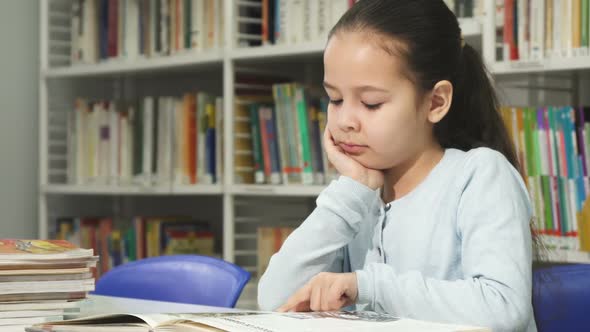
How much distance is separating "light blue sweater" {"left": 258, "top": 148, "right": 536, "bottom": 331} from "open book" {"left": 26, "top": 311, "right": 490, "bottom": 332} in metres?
0.17

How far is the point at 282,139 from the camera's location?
2961 millimetres

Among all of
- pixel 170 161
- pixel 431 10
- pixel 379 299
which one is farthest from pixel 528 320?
pixel 170 161

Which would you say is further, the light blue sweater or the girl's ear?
the girl's ear

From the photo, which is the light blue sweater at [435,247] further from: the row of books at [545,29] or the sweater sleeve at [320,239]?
the row of books at [545,29]

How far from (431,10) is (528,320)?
48cm

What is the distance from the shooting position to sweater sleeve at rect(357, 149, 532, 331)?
1.16 meters

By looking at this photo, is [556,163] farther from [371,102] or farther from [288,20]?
[371,102]

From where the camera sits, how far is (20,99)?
12.3ft

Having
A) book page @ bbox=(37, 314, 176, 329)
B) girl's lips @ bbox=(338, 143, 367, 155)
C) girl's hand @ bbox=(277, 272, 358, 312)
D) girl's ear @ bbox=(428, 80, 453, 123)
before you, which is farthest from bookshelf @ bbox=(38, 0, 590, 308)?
book page @ bbox=(37, 314, 176, 329)

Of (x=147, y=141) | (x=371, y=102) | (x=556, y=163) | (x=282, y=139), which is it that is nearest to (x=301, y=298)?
(x=371, y=102)

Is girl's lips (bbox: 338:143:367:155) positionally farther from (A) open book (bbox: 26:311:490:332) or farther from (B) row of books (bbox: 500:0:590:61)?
(B) row of books (bbox: 500:0:590:61)

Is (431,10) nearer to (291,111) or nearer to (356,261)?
(356,261)

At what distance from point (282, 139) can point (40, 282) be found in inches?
69.4

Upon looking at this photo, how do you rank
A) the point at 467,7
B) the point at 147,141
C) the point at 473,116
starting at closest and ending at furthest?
1. the point at 473,116
2. the point at 467,7
3. the point at 147,141
